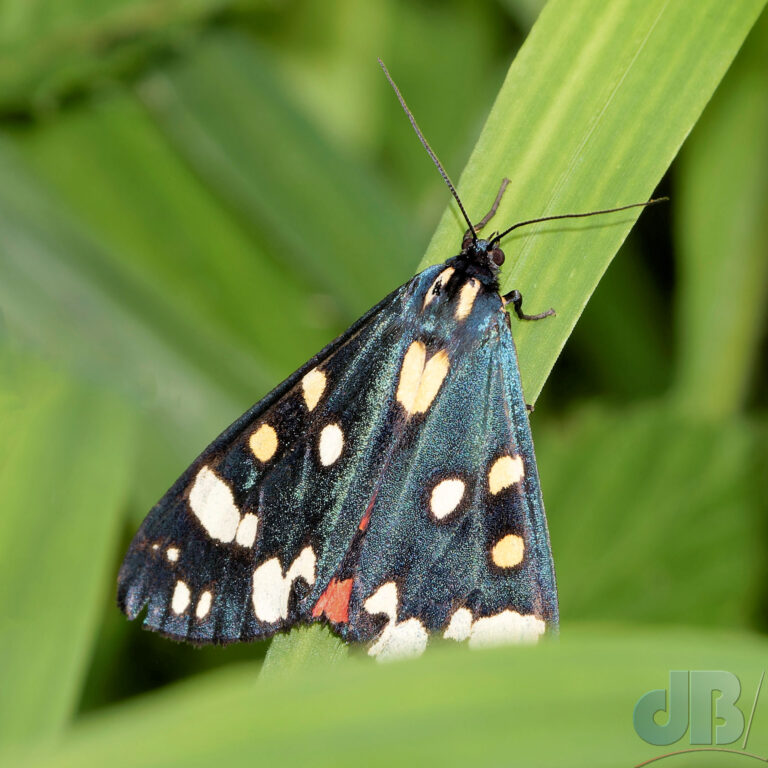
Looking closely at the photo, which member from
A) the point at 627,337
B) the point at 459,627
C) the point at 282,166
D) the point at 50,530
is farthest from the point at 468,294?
the point at 627,337

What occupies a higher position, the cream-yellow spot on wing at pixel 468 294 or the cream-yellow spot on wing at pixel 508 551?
the cream-yellow spot on wing at pixel 468 294

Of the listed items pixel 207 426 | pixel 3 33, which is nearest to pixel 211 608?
pixel 207 426

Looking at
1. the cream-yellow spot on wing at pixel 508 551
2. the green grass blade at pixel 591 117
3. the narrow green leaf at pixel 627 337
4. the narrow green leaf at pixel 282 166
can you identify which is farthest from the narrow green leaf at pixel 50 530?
the narrow green leaf at pixel 627 337

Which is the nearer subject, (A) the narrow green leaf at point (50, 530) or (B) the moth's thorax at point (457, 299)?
(A) the narrow green leaf at point (50, 530)

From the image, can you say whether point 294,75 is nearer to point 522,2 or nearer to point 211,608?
point 522,2

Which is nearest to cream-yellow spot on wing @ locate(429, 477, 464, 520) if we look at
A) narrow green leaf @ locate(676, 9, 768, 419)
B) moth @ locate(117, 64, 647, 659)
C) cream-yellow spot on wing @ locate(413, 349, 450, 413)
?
moth @ locate(117, 64, 647, 659)

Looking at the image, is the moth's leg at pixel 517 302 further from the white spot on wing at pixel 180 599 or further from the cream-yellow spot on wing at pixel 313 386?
the white spot on wing at pixel 180 599

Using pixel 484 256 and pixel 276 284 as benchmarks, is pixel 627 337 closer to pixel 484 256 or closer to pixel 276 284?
pixel 276 284
